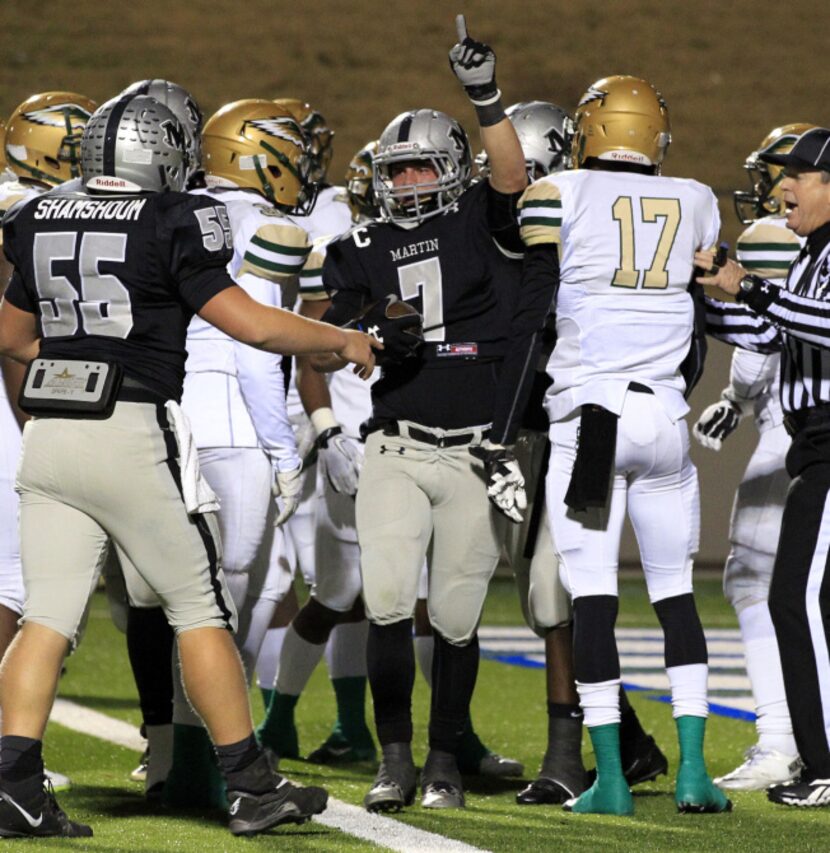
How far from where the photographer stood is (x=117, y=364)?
137 inches

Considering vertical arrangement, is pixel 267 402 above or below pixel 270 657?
above

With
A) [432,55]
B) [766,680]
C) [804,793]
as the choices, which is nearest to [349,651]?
[766,680]

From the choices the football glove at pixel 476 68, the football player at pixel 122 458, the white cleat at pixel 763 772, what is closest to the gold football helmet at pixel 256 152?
the football glove at pixel 476 68

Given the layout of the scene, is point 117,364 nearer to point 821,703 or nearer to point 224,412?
point 224,412

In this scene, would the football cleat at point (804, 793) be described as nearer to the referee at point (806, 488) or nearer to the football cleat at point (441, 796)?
the referee at point (806, 488)

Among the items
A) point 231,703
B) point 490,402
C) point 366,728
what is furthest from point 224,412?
point 366,728

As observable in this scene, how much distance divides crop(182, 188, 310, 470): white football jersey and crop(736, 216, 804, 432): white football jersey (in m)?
1.29

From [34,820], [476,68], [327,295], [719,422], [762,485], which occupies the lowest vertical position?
[34,820]

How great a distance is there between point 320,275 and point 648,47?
769 cm

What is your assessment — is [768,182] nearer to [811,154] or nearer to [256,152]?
[811,154]

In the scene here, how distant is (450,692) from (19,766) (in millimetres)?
1076

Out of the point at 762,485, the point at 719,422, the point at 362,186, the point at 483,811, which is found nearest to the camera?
the point at 483,811

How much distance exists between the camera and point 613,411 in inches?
152

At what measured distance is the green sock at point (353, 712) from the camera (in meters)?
5.00
